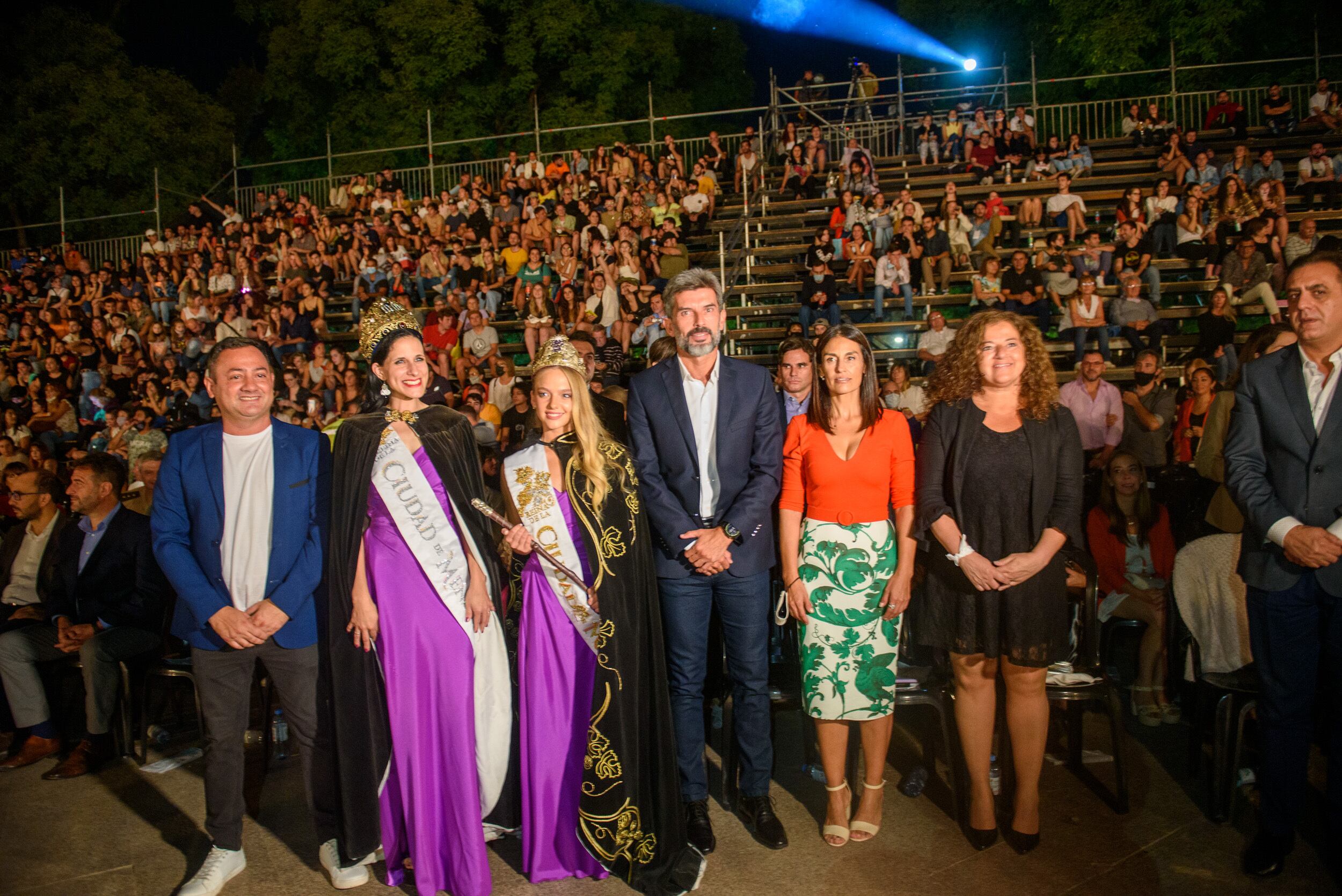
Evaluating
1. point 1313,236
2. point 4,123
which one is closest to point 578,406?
point 1313,236

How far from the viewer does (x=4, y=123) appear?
2547 centimetres

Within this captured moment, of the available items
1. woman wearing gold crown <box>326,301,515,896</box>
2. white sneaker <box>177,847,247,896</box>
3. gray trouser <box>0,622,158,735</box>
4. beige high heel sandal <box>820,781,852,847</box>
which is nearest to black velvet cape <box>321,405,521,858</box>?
woman wearing gold crown <box>326,301,515,896</box>

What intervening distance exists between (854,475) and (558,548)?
3.59ft

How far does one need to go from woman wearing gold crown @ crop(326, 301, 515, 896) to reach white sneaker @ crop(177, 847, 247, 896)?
0.52 meters

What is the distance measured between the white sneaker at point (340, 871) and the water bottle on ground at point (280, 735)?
138 centimetres

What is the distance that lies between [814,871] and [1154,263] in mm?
10453

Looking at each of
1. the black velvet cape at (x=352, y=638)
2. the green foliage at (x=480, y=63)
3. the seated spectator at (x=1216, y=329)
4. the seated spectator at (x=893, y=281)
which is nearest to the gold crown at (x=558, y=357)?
the black velvet cape at (x=352, y=638)

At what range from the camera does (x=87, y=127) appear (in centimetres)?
2562

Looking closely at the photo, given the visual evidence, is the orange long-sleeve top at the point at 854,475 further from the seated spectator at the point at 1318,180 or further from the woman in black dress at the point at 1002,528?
the seated spectator at the point at 1318,180

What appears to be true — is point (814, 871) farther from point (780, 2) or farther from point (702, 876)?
point (780, 2)

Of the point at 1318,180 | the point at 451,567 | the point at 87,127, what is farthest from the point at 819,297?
the point at 87,127

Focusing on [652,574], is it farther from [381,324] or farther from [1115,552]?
[1115,552]

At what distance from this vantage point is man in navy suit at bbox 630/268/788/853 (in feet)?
11.3

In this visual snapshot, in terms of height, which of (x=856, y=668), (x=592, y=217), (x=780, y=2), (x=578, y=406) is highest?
(x=780, y=2)
